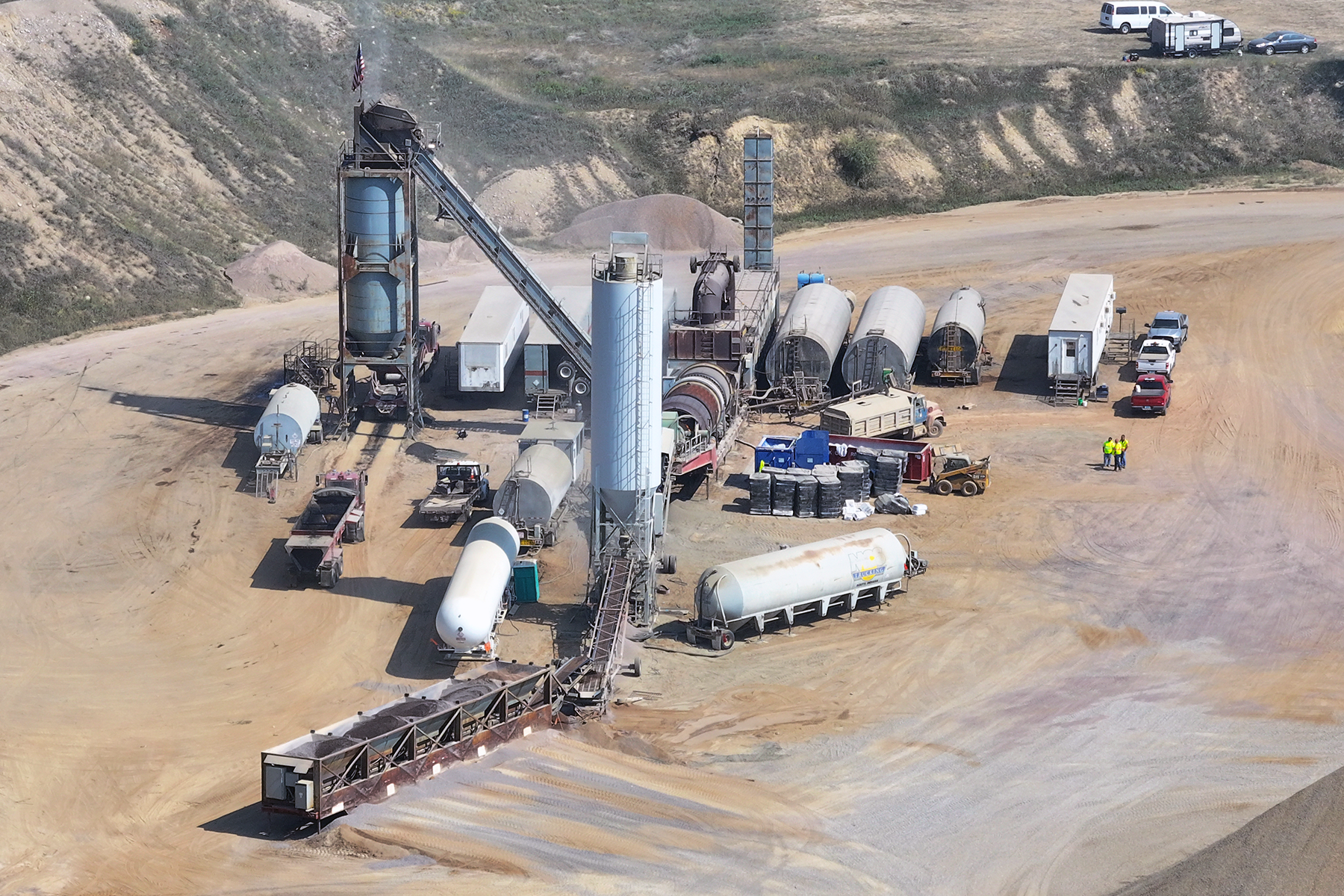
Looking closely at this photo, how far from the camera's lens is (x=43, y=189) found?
3189 inches

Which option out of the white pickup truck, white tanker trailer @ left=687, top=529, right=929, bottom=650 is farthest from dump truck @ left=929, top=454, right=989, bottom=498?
the white pickup truck

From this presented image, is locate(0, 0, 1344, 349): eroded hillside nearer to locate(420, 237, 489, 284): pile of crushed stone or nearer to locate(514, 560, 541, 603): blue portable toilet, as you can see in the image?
locate(420, 237, 489, 284): pile of crushed stone

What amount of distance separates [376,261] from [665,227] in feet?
99.6

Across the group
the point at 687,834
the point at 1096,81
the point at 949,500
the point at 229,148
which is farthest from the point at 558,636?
the point at 1096,81

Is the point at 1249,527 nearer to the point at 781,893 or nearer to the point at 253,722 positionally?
the point at 781,893

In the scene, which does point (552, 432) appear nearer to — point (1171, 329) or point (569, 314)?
point (569, 314)

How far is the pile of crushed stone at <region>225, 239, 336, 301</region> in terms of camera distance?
271 ft

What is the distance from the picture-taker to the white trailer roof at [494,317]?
65.9m

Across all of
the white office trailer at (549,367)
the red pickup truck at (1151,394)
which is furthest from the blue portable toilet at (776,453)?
the red pickup truck at (1151,394)

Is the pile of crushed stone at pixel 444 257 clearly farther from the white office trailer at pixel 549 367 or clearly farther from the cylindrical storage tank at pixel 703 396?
the cylindrical storage tank at pixel 703 396

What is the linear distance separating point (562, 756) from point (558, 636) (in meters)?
7.60

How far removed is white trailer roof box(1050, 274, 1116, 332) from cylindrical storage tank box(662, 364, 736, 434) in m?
14.9

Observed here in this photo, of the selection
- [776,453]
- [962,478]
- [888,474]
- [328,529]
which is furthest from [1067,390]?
[328,529]

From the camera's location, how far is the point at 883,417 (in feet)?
204
